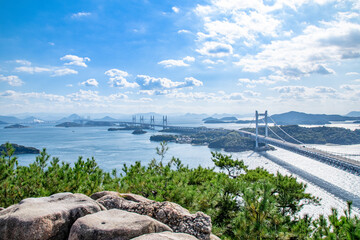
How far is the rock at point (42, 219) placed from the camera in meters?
3.31

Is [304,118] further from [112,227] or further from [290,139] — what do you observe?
[112,227]

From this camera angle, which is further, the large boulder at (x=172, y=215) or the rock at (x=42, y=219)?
the large boulder at (x=172, y=215)

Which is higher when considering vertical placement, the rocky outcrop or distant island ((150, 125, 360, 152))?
the rocky outcrop

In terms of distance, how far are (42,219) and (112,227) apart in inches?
38.9

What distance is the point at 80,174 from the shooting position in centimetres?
740

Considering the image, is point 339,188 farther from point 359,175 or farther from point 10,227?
point 10,227

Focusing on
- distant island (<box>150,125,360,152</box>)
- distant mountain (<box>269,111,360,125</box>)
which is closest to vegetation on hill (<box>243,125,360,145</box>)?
distant island (<box>150,125,360,152</box>)

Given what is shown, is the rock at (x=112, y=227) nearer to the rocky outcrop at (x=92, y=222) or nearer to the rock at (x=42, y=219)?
the rocky outcrop at (x=92, y=222)

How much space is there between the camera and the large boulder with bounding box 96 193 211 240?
12.0 feet

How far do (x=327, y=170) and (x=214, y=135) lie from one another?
40795 mm

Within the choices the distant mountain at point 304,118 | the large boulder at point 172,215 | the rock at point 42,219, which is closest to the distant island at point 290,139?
the distant mountain at point 304,118

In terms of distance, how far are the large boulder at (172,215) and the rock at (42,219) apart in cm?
47

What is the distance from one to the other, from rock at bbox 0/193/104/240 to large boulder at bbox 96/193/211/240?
469mm

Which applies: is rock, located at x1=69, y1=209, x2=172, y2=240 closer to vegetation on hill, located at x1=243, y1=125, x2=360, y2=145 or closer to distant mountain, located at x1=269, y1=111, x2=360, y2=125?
vegetation on hill, located at x1=243, y1=125, x2=360, y2=145
